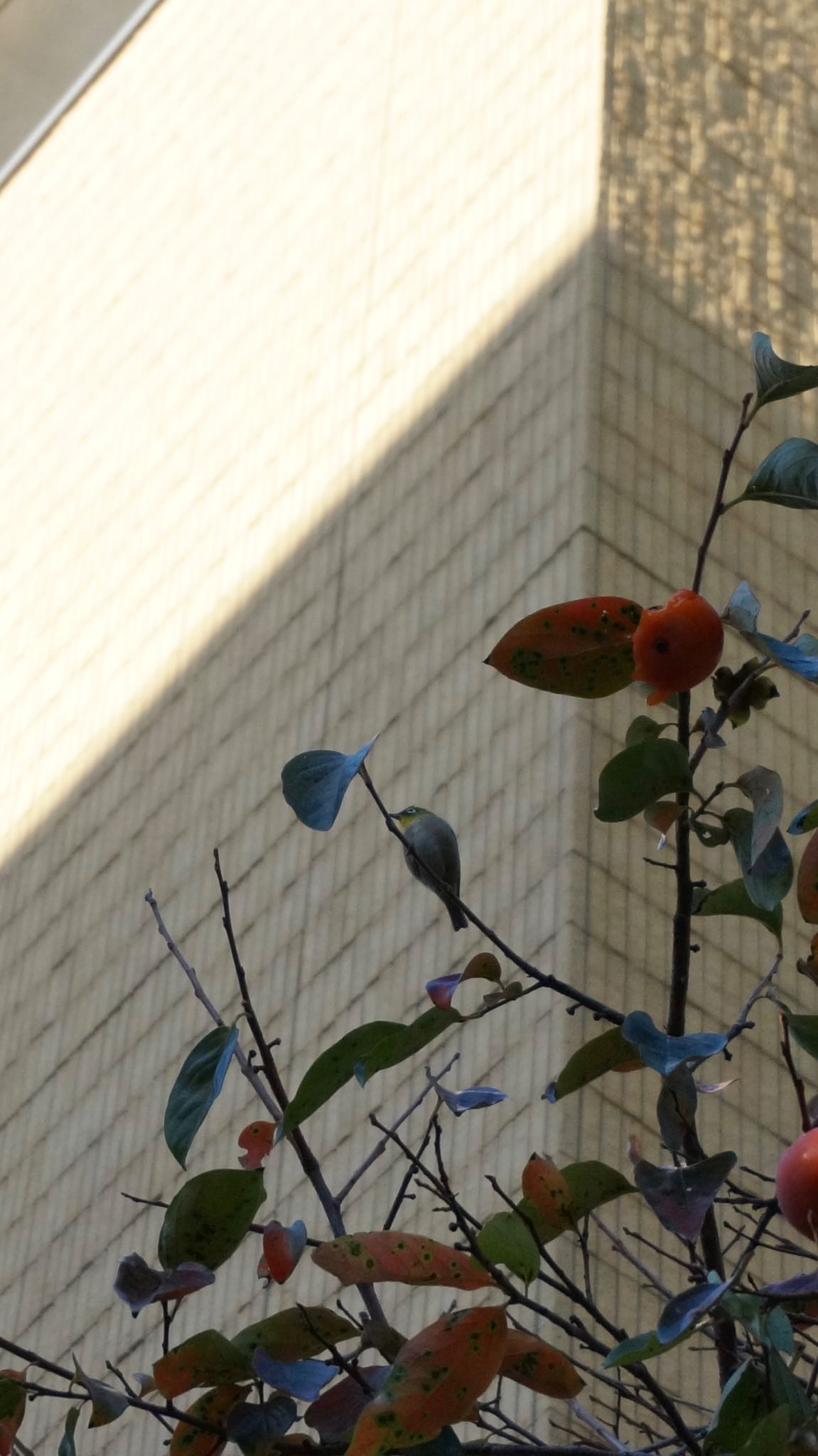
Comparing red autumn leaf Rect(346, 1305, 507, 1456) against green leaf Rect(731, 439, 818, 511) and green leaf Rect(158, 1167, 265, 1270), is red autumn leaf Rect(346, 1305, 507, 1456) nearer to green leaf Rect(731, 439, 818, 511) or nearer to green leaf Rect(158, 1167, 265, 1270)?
green leaf Rect(158, 1167, 265, 1270)

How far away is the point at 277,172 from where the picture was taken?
93.7 inches

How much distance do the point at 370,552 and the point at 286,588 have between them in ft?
0.44

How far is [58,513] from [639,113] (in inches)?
33.9

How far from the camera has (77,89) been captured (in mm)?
2951

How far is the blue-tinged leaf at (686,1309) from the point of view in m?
0.67

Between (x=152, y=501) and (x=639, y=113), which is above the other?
(x=639, y=113)

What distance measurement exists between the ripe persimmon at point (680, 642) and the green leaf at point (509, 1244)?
0.20m

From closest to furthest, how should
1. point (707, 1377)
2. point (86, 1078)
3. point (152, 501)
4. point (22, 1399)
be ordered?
point (22, 1399)
point (707, 1377)
point (86, 1078)
point (152, 501)

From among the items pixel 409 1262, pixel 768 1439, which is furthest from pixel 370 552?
pixel 768 1439

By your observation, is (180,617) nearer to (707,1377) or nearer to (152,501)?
(152,501)

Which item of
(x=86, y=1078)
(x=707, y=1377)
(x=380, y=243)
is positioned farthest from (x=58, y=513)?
(x=707, y=1377)

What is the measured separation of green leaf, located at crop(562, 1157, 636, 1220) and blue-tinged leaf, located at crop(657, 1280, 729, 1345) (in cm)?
16

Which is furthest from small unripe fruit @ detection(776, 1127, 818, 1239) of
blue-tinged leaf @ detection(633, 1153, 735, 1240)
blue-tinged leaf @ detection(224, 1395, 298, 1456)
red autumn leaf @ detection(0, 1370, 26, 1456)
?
red autumn leaf @ detection(0, 1370, 26, 1456)

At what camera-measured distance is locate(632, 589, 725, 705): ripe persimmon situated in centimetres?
79
